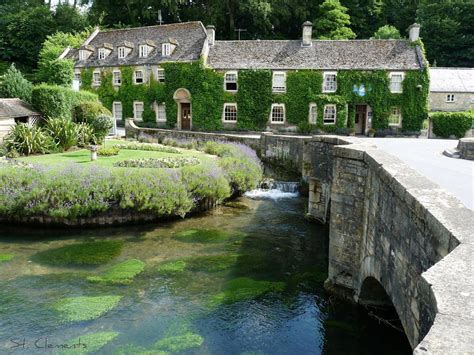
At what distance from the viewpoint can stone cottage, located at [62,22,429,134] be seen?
3569cm

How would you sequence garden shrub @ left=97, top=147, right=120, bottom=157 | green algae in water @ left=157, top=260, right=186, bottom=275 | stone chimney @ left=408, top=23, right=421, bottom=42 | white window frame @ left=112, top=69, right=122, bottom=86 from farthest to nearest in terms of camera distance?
white window frame @ left=112, top=69, right=122, bottom=86, stone chimney @ left=408, top=23, right=421, bottom=42, garden shrub @ left=97, top=147, right=120, bottom=157, green algae in water @ left=157, top=260, right=186, bottom=275

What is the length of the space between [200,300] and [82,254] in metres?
5.09

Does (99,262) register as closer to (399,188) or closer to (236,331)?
(236,331)

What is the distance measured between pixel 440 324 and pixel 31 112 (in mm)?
28182

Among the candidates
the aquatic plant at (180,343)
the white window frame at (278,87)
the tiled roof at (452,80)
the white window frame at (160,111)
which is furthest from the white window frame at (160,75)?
the aquatic plant at (180,343)

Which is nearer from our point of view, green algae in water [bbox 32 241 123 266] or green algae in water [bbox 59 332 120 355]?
green algae in water [bbox 59 332 120 355]

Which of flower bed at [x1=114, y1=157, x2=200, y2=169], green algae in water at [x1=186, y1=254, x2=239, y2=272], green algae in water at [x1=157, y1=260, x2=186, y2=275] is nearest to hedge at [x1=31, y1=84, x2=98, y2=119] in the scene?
flower bed at [x1=114, y1=157, x2=200, y2=169]

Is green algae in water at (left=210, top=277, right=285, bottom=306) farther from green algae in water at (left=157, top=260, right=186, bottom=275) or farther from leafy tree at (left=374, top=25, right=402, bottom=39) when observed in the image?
leafy tree at (left=374, top=25, right=402, bottom=39)

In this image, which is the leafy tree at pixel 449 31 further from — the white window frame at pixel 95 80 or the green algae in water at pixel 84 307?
the green algae in water at pixel 84 307

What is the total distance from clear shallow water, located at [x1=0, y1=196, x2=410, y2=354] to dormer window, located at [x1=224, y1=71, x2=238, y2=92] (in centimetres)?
2380

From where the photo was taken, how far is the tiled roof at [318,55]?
35625 mm

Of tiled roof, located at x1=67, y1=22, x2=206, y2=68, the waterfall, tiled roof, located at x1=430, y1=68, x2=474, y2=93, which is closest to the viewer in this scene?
the waterfall

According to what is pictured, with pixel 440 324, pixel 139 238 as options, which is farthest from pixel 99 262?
pixel 440 324

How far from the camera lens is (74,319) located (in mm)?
10125
